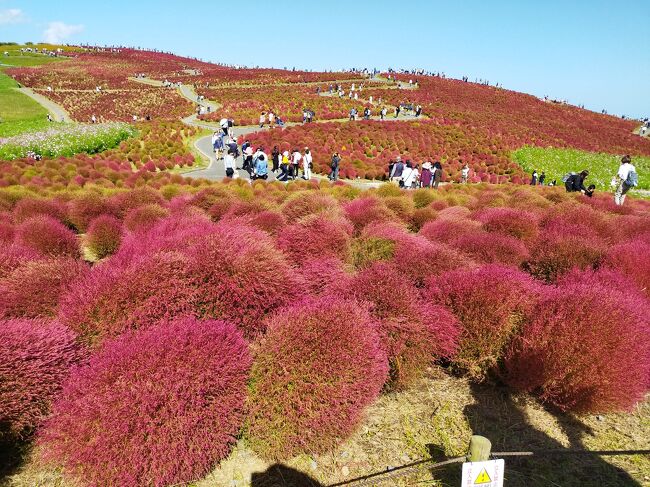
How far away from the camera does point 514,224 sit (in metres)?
8.09

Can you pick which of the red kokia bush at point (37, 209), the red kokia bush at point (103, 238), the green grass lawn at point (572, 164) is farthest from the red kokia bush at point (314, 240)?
the green grass lawn at point (572, 164)

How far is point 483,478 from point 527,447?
1.90 metres

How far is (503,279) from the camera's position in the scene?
495 cm

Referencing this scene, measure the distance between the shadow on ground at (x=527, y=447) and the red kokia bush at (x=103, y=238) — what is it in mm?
7227

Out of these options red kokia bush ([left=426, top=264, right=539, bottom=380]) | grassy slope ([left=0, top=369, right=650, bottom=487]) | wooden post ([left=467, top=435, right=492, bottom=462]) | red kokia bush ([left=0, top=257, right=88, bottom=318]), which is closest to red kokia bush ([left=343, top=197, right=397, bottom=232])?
red kokia bush ([left=426, top=264, right=539, bottom=380])

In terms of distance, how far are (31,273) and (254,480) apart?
145 inches

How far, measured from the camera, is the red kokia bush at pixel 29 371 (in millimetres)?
3373

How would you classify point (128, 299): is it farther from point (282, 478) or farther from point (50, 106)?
point (50, 106)

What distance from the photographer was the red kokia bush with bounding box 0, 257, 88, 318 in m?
4.66

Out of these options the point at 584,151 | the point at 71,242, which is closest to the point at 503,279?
the point at 71,242

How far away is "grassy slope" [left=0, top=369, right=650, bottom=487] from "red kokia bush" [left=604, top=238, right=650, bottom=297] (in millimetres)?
1989

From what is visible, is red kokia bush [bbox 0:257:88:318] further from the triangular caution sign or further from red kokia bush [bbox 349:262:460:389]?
the triangular caution sign

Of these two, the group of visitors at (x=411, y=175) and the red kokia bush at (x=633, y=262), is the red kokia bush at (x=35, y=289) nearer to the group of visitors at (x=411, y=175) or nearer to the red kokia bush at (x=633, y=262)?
the red kokia bush at (x=633, y=262)

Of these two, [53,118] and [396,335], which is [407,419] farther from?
[53,118]
